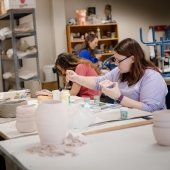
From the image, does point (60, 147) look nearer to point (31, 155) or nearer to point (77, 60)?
point (31, 155)

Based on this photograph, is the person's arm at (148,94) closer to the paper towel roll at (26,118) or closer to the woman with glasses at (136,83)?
the woman with glasses at (136,83)

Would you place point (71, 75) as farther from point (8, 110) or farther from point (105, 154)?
point (105, 154)

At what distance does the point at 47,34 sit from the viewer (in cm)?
652

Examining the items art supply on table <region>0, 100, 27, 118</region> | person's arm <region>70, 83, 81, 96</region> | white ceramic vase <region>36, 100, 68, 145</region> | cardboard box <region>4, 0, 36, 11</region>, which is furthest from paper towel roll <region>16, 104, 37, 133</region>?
cardboard box <region>4, 0, 36, 11</region>

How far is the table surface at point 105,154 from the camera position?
1279 mm

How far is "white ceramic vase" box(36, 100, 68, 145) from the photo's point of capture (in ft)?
5.01

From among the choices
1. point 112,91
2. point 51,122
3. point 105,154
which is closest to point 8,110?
point 112,91

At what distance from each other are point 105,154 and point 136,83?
125cm

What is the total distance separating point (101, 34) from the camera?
6992 mm

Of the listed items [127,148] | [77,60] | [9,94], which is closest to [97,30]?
[77,60]

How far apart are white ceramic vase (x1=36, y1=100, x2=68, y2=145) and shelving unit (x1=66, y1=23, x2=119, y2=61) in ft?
16.1

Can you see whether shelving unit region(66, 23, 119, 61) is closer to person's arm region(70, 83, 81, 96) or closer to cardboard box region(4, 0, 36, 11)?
cardboard box region(4, 0, 36, 11)

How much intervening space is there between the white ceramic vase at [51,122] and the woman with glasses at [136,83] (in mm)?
948

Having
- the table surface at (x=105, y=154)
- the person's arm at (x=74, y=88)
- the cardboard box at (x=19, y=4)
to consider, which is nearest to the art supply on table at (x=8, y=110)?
the table surface at (x=105, y=154)
